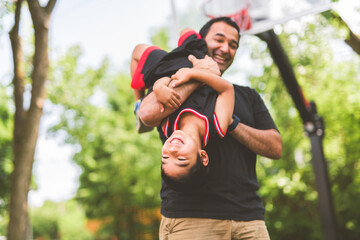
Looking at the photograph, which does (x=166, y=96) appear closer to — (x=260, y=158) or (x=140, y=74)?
(x=140, y=74)

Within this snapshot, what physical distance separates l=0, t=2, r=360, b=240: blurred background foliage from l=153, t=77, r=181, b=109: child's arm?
3.75m

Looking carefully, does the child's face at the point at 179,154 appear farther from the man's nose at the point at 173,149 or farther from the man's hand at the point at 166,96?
the man's hand at the point at 166,96

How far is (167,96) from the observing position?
1.63 metres

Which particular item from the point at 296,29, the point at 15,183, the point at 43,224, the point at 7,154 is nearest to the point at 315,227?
the point at 296,29

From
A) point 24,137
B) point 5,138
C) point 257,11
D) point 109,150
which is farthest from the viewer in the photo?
point 109,150

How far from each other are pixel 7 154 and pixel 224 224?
580 inches

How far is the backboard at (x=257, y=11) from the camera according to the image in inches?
178

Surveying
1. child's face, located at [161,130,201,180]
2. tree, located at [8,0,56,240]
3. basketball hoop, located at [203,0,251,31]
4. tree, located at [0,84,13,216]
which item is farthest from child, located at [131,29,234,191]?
tree, located at [0,84,13,216]

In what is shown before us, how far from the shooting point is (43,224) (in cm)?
3055

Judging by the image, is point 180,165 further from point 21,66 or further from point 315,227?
point 315,227

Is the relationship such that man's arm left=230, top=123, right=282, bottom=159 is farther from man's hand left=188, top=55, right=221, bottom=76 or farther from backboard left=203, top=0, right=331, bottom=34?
backboard left=203, top=0, right=331, bottom=34

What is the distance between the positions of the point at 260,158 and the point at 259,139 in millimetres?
6822

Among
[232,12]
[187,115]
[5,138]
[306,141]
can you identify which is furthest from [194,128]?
[5,138]

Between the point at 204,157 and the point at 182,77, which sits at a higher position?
the point at 182,77
